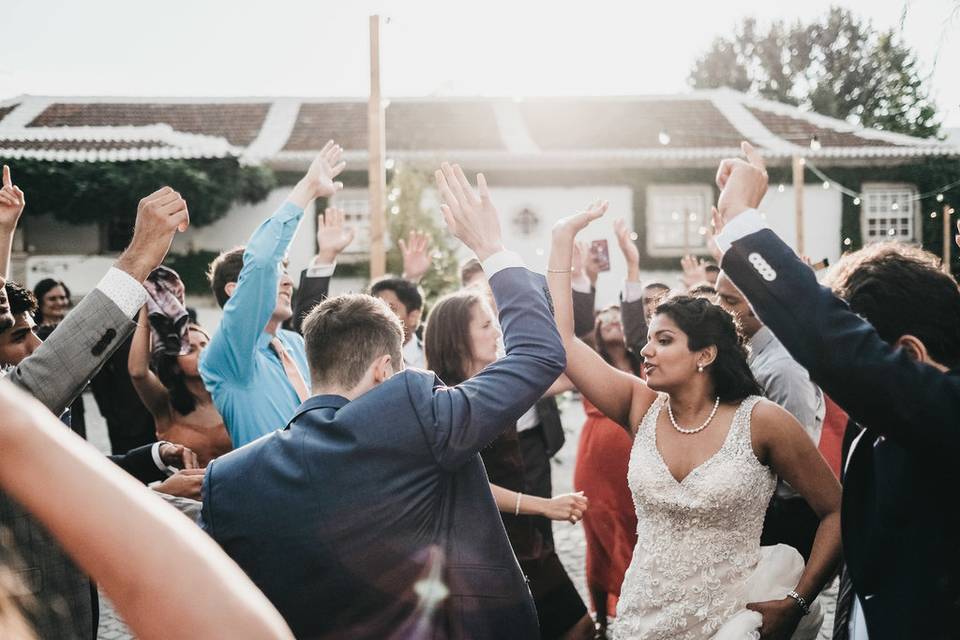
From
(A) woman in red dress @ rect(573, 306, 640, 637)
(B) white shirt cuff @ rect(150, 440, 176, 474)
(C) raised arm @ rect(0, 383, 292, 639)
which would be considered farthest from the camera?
(A) woman in red dress @ rect(573, 306, 640, 637)

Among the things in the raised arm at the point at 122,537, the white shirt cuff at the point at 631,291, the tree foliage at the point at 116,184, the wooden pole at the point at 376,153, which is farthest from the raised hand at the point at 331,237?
the tree foliage at the point at 116,184

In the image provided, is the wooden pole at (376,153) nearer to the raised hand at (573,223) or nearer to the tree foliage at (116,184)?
the raised hand at (573,223)

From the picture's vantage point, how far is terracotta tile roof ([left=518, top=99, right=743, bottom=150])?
20859 mm

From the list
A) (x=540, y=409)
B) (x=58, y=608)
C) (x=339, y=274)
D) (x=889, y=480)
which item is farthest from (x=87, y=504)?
(x=339, y=274)

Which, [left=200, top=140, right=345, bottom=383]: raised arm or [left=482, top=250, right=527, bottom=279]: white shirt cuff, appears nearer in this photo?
[left=482, top=250, right=527, bottom=279]: white shirt cuff

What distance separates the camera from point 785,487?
12.1 feet

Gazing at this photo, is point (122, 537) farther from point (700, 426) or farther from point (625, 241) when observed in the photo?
point (625, 241)

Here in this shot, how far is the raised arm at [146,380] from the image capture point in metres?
4.16

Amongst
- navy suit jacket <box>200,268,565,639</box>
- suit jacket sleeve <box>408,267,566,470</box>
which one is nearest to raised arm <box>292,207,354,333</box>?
suit jacket sleeve <box>408,267,566,470</box>

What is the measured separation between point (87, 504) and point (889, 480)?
1671mm

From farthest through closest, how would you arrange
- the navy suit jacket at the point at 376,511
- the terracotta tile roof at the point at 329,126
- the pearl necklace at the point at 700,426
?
1. the terracotta tile roof at the point at 329,126
2. the pearl necklace at the point at 700,426
3. the navy suit jacket at the point at 376,511

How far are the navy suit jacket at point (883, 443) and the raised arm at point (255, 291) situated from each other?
5.77 feet

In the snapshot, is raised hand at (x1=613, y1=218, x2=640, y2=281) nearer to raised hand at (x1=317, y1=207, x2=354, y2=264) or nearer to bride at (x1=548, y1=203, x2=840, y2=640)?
bride at (x1=548, y1=203, x2=840, y2=640)

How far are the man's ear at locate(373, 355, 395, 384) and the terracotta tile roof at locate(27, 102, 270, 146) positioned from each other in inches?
794
